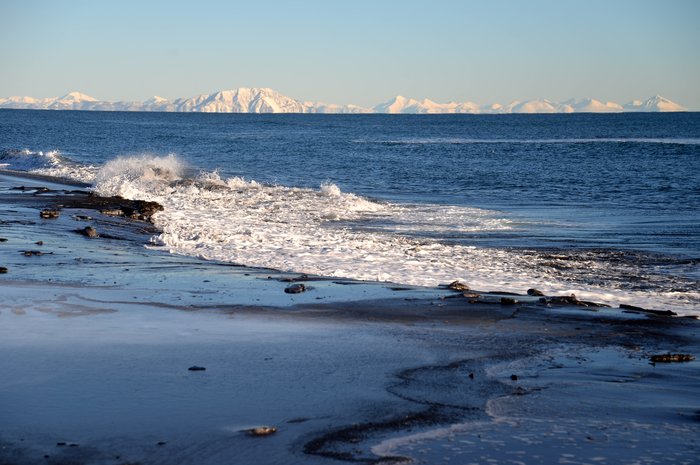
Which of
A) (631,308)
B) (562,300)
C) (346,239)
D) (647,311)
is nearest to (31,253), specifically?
A: (346,239)

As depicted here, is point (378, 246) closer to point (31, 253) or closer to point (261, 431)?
point (31, 253)

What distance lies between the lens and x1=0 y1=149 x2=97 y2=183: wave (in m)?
31.9

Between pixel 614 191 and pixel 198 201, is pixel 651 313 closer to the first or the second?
pixel 198 201

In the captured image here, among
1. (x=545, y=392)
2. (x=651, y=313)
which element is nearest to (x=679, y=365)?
(x=545, y=392)

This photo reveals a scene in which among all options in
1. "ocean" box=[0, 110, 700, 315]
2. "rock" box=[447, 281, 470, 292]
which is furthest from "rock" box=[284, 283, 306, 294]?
"rock" box=[447, 281, 470, 292]

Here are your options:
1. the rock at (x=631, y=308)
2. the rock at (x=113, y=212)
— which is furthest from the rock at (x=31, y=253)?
the rock at (x=631, y=308)

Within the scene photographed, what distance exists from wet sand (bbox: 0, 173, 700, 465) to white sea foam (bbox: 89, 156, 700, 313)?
5.14 feet

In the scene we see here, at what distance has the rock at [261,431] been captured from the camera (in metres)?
5.29

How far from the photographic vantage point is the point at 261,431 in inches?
209

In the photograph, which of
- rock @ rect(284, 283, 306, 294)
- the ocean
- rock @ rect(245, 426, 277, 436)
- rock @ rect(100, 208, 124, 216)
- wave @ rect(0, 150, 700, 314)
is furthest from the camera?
rock @ rect(100, 208, 124, 216)

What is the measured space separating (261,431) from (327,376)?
1362mm

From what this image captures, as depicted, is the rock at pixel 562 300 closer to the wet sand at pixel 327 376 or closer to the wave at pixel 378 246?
the wet sand at pixel 327 376

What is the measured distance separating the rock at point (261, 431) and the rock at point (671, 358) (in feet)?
12.0

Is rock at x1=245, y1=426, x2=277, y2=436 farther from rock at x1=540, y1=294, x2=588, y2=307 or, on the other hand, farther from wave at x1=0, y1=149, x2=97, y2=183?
wave at x1=0, y1=149, x2=97, y2=183
